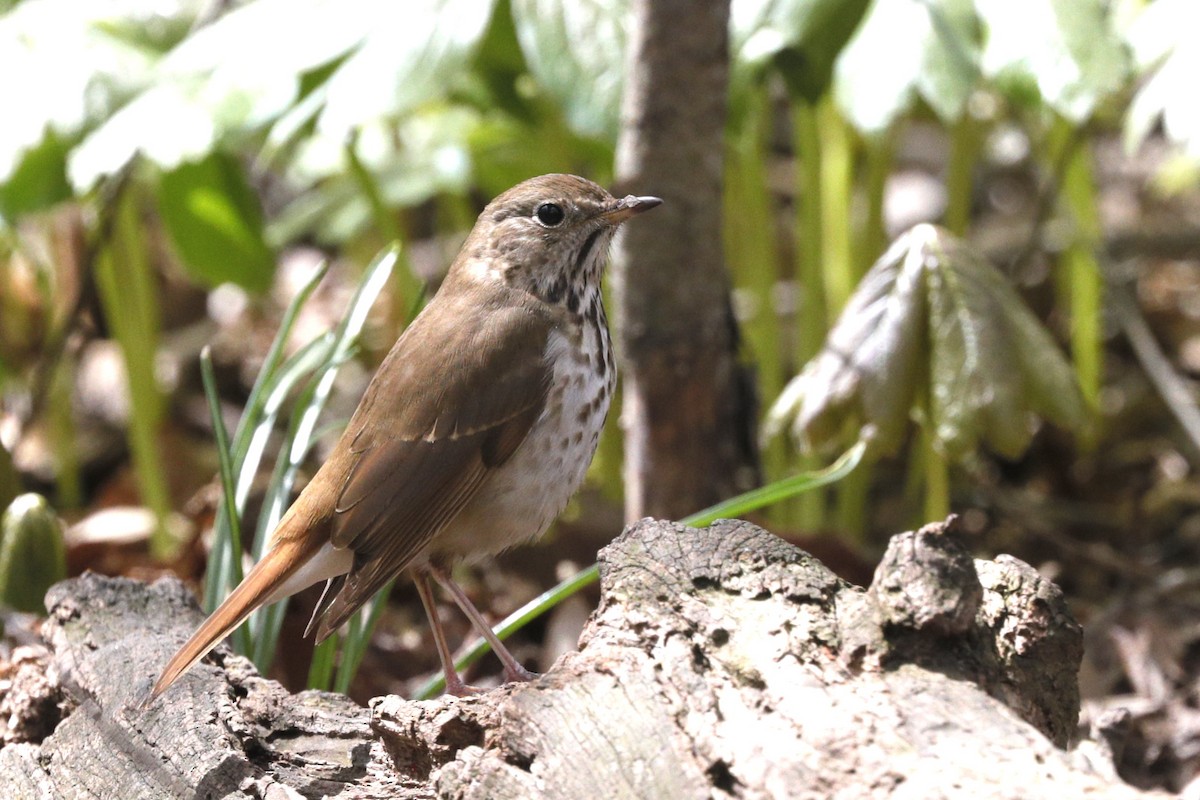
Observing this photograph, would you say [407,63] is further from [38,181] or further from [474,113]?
[474,113]

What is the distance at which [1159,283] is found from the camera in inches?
253

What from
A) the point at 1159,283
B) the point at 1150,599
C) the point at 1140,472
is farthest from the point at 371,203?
the point at 1159,283

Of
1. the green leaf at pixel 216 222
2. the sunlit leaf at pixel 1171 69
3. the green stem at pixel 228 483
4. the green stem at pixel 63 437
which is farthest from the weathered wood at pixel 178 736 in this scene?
the green stem at pixel 63 437

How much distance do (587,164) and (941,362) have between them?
2.57 metres

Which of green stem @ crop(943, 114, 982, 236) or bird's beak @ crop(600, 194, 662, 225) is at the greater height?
bird's beak @ crop(600, 194, 662, 225)

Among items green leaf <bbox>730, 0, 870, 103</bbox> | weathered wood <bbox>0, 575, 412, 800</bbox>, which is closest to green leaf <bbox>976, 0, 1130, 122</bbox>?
green leaf <bbox>730, 0, 870, 103</bbox>

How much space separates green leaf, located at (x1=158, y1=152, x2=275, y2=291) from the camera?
4.52 meters

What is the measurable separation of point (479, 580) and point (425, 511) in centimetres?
172

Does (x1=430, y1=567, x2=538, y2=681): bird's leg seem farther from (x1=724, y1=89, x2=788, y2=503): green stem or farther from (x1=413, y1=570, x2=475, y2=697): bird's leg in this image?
(x1=724, y1=89, x2=788, y2=503): green stem

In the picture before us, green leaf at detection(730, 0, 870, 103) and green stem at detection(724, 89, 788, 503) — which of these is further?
green stem at detection(724, 89, 788, 503)

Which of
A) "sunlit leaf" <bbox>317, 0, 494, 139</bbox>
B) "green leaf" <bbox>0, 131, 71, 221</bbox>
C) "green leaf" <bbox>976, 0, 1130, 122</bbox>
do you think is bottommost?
"green leaf" <bbox>0, 131, 71, 221</bbox>

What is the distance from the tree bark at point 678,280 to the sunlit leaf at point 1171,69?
1.01 meters

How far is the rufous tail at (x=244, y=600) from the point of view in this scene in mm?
2387

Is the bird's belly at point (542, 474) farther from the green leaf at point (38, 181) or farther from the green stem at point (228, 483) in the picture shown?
the green leaf at point (38, 181)
